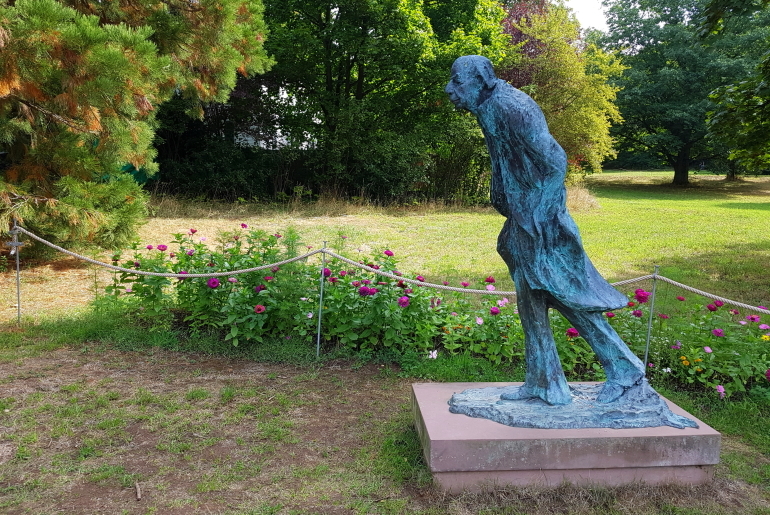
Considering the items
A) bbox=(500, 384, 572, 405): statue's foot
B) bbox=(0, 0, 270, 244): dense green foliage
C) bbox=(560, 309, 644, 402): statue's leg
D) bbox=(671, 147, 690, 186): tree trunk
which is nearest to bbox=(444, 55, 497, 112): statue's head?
bbox=(560, 309, 644, 402): statue's leg

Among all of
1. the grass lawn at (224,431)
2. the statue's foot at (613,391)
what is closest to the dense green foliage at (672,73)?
the grass lawn at (224,431)

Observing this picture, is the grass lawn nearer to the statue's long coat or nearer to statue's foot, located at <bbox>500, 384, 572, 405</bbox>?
statue's foot, located at <bbox>500, 384, 572, 405</bbox>

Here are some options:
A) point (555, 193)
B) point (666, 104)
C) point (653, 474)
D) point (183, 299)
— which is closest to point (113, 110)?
point (183, 299)

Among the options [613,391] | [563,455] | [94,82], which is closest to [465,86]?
[613,391]

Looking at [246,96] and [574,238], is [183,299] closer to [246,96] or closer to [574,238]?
[574,238]

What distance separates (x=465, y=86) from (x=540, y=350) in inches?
61.6

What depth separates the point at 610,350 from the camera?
11.2ft

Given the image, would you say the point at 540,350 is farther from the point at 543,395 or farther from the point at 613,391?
the point at 613,391

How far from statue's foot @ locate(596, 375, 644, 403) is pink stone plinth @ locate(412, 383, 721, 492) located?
9.2 inches

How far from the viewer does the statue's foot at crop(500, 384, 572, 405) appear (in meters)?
3.50

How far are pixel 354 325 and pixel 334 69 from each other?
42.1ft

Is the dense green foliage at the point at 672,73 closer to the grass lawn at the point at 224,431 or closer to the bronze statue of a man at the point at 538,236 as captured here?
the grass lawn at the point at 224,431

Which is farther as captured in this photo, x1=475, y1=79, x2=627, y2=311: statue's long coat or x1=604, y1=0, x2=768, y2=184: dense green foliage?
x1=604, y1=0, x2=768, y2=184: dense green foliage

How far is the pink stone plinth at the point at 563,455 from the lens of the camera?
10.5ft
